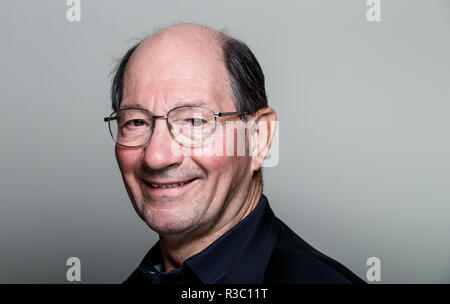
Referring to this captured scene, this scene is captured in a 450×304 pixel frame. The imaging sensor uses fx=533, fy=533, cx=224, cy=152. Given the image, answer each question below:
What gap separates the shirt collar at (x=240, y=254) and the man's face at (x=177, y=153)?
9 centimetres

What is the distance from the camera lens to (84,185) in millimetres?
3604

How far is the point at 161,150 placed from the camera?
6.10 ft

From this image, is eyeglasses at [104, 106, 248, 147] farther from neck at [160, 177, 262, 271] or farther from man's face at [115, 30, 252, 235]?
neck at [160, 177, 262, 271]

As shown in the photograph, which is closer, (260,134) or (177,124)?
(177,124)

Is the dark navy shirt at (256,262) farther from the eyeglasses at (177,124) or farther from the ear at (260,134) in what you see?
the eyeglasses at (177,124)

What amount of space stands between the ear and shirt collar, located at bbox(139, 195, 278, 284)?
22 cm

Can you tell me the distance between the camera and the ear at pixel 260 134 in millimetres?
2146

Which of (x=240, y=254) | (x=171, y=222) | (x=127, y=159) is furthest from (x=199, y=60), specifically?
(x=240, y=254)

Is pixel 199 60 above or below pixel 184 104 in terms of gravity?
above

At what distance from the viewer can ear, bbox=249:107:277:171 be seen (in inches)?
84.5

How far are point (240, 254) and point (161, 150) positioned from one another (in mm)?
477

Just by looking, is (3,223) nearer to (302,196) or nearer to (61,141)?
(61,141)

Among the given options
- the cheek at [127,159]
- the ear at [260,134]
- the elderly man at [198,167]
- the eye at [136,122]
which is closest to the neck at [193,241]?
the elderly man at [198,167]

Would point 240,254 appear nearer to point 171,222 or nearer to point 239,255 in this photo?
point 239,255
